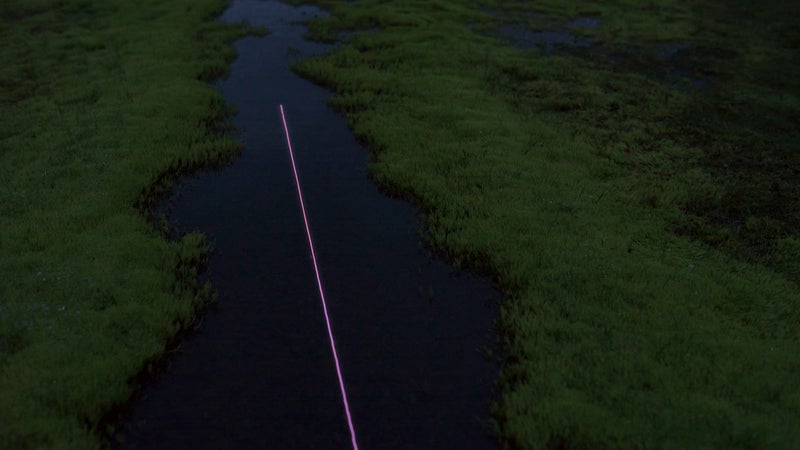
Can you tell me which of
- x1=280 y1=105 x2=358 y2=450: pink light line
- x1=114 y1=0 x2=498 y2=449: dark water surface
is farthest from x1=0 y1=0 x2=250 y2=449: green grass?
x1=280 y1=105 x2=358 y2=450: pink light line

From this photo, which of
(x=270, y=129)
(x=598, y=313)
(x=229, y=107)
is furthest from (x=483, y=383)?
(x=229, y=107)

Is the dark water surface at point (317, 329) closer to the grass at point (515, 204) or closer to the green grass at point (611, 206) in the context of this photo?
the grass at point (515, 204)

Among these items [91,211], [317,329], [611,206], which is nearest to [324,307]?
[317,329]

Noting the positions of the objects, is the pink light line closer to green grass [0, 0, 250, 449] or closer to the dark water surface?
the dark water surface

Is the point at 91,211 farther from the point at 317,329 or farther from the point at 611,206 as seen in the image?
the point at 611,206

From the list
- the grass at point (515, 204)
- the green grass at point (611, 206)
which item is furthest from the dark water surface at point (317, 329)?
the green grass at point (611, 206)

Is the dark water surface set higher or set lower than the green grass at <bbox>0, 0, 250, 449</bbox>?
lower

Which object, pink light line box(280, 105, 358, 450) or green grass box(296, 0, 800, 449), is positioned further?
pink light line box(280, 105, 358, 450)
